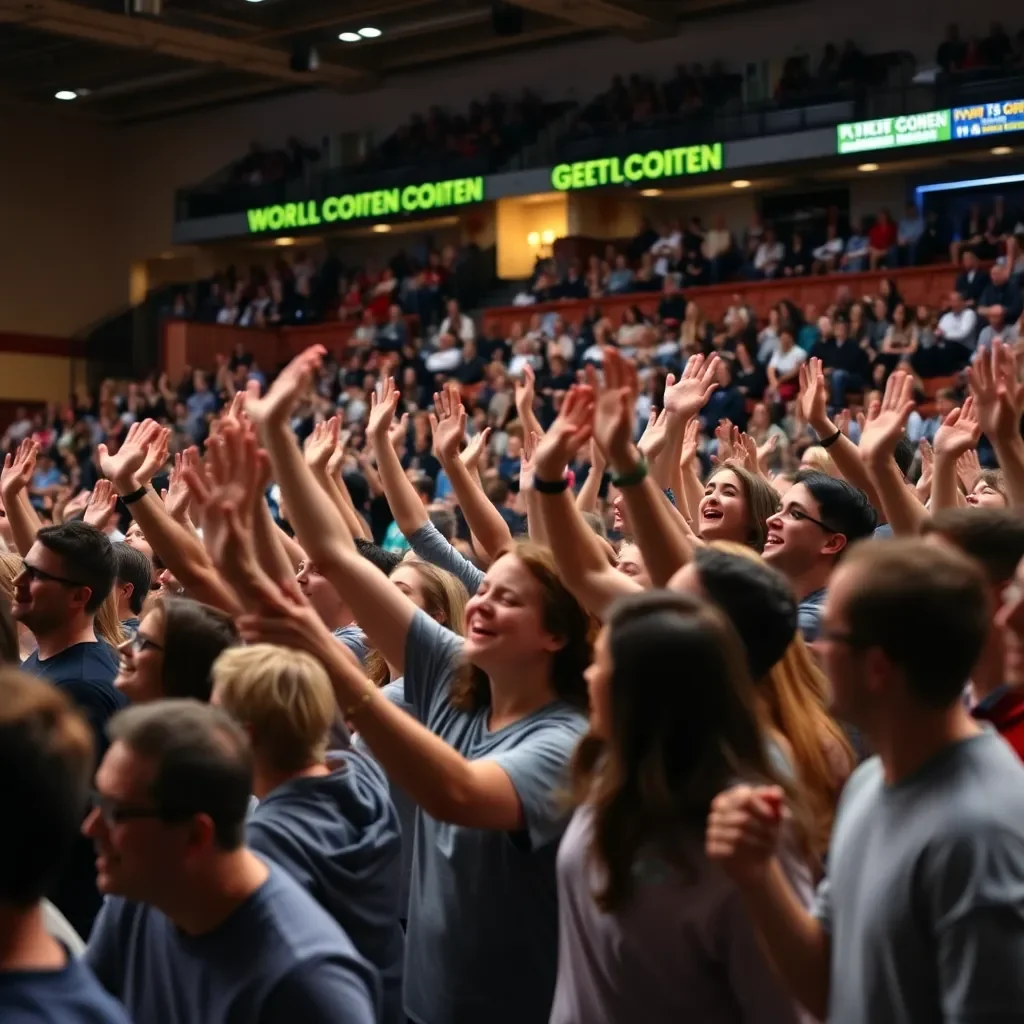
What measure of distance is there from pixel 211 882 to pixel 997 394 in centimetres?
238

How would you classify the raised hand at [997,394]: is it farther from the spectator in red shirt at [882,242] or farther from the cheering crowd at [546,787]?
the spectator in red shirt at [882,242]

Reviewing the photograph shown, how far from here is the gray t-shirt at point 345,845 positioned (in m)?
2.45

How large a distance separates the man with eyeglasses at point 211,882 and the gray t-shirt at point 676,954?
0.31 m

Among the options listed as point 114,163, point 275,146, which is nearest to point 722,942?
point 275,146

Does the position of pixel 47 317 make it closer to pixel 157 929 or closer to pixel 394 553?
pixel 394 553

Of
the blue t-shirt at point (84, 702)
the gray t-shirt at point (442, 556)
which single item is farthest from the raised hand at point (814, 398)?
the blue t-shirt at point (84, 702)

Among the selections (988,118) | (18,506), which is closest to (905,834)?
(18,506)

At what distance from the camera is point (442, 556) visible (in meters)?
4.35

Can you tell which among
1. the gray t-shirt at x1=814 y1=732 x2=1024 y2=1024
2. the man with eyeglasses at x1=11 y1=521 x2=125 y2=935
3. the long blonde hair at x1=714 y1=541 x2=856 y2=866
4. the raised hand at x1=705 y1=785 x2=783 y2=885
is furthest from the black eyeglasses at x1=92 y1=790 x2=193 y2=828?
the man with eyeglasses at x1=11 y1=521 x2=125 y2=935

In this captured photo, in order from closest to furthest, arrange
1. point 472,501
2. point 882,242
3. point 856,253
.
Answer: point 472,501, point 856,253, point 882,242

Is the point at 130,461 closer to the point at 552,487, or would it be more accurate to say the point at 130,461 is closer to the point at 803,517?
the point at 552,487

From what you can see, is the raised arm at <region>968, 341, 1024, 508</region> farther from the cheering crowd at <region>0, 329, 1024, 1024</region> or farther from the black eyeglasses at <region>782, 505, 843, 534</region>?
the cheering crowd at <region>0, 329, 1024, 1024</region>

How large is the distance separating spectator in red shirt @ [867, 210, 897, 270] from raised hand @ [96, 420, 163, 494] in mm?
12848

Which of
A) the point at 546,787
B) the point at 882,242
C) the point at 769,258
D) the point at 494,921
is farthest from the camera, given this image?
the point at 769,258
